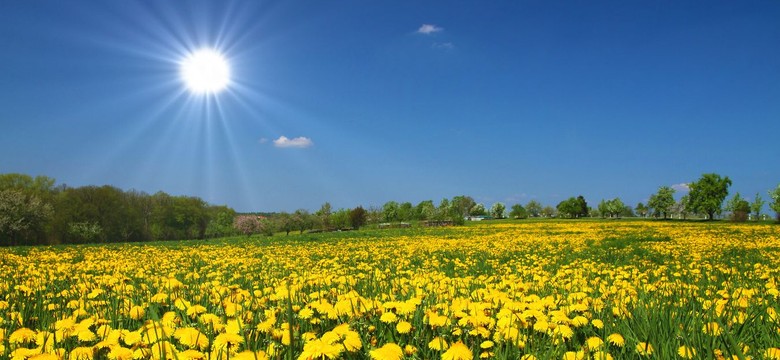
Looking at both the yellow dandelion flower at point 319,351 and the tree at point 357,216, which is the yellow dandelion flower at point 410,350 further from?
the tree at point 357,216

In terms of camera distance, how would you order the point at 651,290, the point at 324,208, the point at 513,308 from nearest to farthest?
the point at 513,308 < the point at 651,290 < the point at 324,208

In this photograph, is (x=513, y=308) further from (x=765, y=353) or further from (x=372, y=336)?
(x=765, y=353)

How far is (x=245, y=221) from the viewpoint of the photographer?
74938 mm

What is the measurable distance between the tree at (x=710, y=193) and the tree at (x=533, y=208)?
352 feet

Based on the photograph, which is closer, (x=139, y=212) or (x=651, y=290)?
(x=651, y=290)

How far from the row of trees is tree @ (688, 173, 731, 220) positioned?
9332 cm

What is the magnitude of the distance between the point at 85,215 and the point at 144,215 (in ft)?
49.8

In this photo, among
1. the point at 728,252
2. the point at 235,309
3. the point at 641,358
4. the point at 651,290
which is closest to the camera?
the point at 641,358

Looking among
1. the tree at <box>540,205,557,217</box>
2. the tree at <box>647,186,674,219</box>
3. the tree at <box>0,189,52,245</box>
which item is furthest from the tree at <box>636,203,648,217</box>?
the tree at <box>0,189,52,245</box>

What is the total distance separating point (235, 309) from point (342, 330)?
1224 millimetres

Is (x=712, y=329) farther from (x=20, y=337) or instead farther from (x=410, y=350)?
(x=20, y=337)

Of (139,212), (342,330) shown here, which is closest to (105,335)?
(342,330)

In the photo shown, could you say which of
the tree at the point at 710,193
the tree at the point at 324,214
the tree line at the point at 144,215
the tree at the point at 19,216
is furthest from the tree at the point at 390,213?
the tree at the point at 19,216

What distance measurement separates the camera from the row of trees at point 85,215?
169 ft
